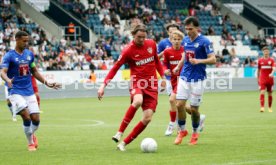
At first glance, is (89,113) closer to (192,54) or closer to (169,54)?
(169,54)

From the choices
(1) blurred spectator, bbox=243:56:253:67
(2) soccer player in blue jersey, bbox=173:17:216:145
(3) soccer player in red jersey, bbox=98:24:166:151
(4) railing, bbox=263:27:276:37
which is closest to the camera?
(3) soccer player in red jersey, bbox=98:24:166:151

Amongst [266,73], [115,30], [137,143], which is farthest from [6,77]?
[115,30]

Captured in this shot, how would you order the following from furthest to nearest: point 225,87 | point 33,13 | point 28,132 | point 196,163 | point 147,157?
point 33,13 < point 225,87 < point 28,132 < point 147,157 < point 196,163

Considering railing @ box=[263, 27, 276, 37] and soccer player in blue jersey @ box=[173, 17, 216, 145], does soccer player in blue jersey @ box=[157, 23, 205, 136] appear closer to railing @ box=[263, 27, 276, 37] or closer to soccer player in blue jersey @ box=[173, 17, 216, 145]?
soccer player in blue jersey @ box=[173, 17, 216, 145]

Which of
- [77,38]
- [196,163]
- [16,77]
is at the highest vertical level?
[77,38]

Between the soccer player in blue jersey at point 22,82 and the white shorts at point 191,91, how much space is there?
272cm

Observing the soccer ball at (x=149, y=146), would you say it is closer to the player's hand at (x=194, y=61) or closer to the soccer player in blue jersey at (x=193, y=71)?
the soccer player in blue jersey at (x=193, y=71)

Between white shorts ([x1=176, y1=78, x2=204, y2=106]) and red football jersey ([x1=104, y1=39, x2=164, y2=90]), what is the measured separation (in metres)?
1.02

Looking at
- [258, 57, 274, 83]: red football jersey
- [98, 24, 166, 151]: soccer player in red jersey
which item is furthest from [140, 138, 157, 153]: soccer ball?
[258, 57, 274, 83]: red football jersey

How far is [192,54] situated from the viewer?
14.2m

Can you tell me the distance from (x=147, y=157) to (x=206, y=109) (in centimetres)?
1518

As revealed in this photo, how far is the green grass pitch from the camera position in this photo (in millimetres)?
11633

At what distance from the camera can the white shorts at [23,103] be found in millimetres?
13477

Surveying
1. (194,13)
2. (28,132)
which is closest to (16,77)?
(28,132)
